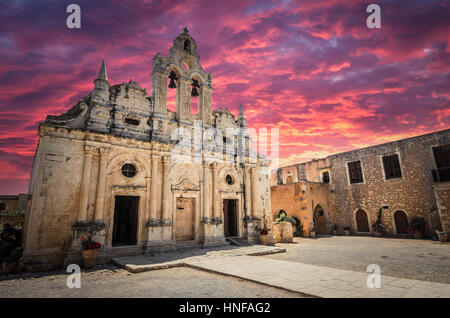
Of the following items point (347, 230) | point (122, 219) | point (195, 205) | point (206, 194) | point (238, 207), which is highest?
point (206, 194)

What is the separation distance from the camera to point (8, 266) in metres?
8.20

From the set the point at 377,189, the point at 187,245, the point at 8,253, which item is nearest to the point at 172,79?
the point at 187,245

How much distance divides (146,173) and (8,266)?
19.5 ft

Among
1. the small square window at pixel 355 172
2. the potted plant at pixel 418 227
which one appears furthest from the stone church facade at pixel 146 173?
the potted plant at pixel 418 227

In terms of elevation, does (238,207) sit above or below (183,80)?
below

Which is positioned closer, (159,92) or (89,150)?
(89,150)

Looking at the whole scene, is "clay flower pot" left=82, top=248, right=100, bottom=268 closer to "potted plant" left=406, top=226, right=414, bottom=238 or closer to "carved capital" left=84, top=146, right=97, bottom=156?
"carved capital" left=84, top=146, right=97, bottom=156

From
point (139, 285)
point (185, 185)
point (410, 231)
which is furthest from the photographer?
point (410, 231)

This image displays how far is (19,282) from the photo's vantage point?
7.03m

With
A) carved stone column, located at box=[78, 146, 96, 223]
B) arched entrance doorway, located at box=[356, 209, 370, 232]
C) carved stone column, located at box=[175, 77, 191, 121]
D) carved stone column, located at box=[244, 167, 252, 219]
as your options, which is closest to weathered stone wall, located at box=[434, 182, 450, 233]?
arched entrance doorway, located at box=[356, 209, 370, 232]

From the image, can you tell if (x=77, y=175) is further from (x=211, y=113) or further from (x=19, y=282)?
(x=211, y=113)

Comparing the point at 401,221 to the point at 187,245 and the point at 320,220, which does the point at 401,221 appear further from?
the point at 187,245

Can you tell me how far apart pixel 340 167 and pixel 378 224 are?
618cm
